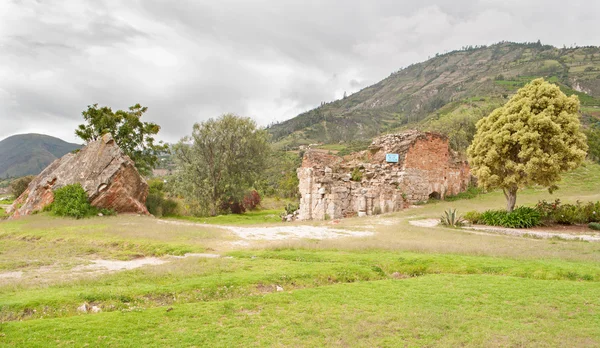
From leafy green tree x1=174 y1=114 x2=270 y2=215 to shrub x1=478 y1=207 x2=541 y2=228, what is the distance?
1924 cm

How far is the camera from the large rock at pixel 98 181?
2178 centimetres

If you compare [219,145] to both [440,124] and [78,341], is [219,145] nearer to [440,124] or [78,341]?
[78,341]

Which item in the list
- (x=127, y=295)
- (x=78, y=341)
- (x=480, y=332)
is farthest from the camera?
(x=127, y=295)

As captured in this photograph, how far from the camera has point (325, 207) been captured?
80.8ft

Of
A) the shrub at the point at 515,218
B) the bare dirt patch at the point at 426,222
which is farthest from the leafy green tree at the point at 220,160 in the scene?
the shrub at the point at 515,218

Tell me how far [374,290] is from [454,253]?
4883 mm

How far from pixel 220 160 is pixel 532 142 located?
880 inches

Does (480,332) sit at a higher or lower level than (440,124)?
lower

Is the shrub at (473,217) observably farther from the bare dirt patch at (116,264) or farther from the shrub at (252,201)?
the shrub at (252,201)

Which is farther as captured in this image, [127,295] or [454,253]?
[454,253]

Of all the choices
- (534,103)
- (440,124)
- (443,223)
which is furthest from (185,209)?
(440,124)

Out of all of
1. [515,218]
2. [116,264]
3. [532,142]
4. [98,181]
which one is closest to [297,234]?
[116,264]

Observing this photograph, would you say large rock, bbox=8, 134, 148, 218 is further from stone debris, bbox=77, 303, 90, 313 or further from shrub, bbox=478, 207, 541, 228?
shrub, bbox=478, 207, 541, 228

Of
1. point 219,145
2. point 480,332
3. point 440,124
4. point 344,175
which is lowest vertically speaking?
point 480,332
